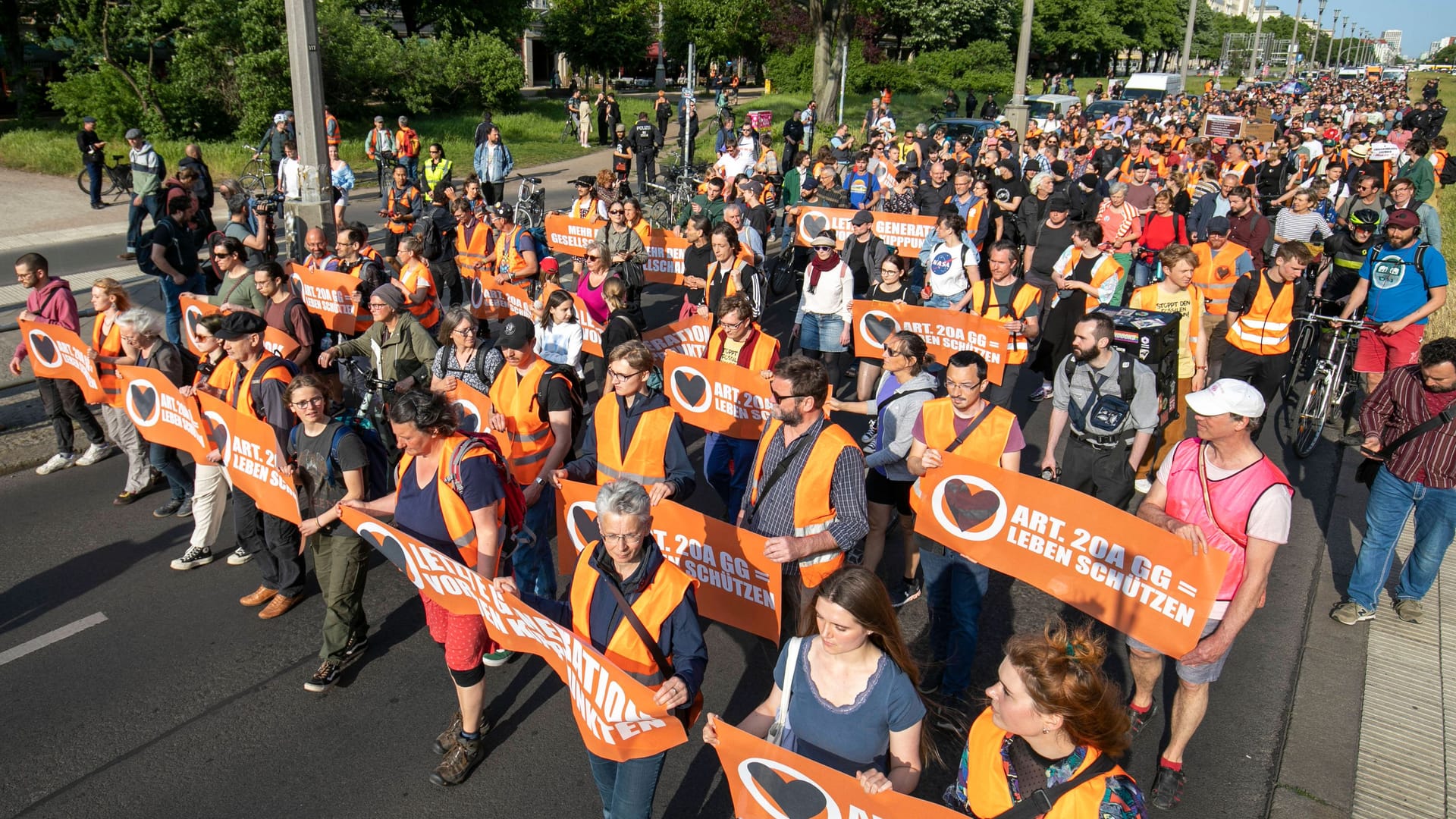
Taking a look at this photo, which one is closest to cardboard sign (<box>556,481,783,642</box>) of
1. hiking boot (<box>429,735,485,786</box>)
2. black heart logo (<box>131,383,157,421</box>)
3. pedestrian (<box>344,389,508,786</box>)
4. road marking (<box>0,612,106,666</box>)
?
pedestrian (<box>344,389,508,786</box>)

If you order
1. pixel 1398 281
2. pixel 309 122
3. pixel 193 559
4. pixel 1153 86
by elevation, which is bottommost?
pixel 193 559

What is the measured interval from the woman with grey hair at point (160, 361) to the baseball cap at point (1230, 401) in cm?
620

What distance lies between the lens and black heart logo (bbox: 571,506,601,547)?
512 cm

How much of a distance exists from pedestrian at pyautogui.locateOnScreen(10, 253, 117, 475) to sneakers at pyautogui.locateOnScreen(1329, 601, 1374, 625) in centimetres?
904

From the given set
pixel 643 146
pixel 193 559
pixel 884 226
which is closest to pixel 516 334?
pixel 193 559

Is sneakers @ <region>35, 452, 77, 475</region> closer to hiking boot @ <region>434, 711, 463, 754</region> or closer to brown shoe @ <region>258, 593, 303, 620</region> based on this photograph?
brown shoe @ <region>258, 593, 303, 620</region>

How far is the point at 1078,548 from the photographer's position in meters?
4.67

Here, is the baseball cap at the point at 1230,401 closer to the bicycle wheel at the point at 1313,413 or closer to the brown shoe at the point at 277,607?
the brown shoe at the point at 277,607

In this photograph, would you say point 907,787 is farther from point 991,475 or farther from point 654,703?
point 991,475

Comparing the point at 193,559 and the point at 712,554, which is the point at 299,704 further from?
the point at 712,554

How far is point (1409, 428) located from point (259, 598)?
22.7ft

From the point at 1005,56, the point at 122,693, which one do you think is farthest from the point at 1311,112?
the point at 122,693

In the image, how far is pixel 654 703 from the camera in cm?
337

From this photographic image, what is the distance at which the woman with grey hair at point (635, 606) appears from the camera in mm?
3465
